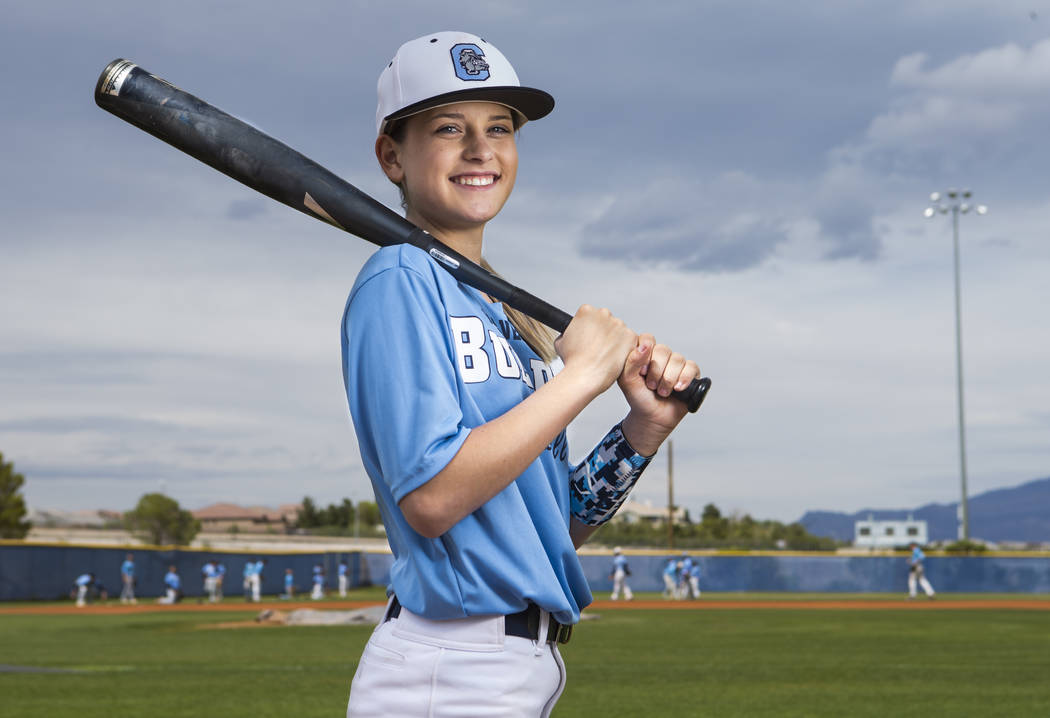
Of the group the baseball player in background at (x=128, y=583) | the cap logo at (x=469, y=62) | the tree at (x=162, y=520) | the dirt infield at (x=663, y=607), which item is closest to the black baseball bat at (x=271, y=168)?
the cap logo at (x=469, y=62)

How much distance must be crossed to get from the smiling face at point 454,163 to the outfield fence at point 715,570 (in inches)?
1357

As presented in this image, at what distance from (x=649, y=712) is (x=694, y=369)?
728 cm

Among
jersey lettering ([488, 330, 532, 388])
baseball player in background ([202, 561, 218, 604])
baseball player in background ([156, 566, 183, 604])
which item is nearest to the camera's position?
jersey lettering ([488, 330, 532, 388])

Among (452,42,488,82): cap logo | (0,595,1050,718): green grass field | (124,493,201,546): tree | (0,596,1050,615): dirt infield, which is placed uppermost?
(452,42,488,82): cap logo

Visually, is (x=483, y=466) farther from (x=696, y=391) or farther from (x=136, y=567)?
(x=136, y=567)

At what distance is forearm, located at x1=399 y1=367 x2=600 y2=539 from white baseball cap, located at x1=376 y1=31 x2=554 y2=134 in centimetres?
66

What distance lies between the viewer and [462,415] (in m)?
1.99

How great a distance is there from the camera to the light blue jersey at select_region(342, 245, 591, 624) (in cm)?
190

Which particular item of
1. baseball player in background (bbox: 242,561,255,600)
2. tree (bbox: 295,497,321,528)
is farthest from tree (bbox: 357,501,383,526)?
baseball player in background (bbox: 242,561,255,600)

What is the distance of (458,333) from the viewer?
6.80ft

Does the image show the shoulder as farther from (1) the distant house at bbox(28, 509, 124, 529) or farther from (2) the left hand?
(1) the distant house at bbox(28, 509, 124, 529)

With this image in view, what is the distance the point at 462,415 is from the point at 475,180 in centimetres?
56

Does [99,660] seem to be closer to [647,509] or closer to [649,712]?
[649,712]

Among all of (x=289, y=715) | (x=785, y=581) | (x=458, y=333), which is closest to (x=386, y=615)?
(x=458, y=333)
